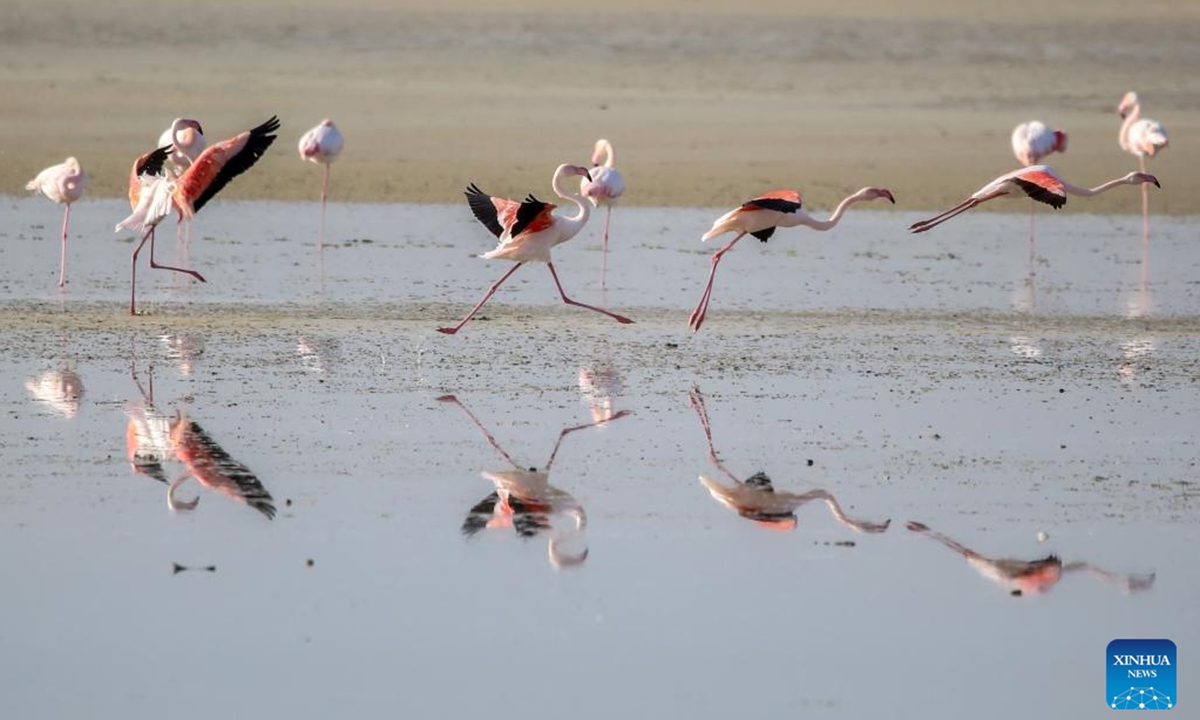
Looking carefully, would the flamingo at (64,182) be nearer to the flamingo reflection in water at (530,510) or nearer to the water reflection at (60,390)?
the water reflection at (60,390)

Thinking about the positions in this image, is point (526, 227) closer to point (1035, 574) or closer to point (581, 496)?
point (581, 496)

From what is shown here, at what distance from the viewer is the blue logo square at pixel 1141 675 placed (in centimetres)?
530

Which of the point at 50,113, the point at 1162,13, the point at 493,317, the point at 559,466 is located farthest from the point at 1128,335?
the point at 1162,13

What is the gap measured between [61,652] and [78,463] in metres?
2.14

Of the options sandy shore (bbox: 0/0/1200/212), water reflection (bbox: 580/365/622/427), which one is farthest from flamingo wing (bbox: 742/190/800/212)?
sandy shore (bbox: 0/0/1200/212)

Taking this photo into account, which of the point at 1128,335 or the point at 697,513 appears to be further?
the point at 1128,335

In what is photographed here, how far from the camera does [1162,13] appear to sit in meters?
34.2

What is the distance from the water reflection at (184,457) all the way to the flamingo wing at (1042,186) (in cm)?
498

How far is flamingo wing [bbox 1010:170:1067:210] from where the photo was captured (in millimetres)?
10547

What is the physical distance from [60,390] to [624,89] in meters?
17.8

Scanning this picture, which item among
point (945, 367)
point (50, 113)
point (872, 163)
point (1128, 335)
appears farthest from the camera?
point (50, 113)

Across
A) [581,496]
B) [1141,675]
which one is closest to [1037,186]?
[581,496]

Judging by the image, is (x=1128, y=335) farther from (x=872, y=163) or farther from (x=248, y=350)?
(x=872, y=163)

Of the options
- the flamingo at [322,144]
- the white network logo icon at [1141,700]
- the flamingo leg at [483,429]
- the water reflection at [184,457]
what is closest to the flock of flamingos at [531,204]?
the flamingo leg at [483,429]
